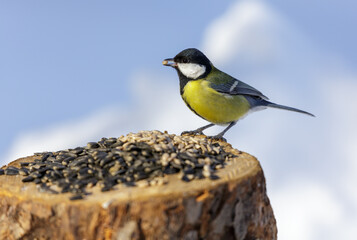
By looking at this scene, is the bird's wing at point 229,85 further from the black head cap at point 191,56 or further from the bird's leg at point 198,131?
the bird's leg at point 198,131

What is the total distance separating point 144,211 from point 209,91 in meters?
2.12

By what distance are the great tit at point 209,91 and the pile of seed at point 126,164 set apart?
954mm

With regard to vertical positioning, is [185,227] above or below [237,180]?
below

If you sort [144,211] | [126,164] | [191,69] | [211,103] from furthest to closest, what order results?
[191,69] → [211,103] → [126,164] → [144,211]

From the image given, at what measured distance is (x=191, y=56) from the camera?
4.41m

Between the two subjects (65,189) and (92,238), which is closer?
(92,238)

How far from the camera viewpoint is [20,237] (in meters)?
2.81

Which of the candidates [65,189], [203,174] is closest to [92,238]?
[65,189]

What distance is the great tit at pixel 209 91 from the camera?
440 centimetres

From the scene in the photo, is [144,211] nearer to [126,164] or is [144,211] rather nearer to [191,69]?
[126,164]

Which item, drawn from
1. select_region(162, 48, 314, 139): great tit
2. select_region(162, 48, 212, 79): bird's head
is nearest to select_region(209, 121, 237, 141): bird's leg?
select_region(162, 48, 314, 139): great tit

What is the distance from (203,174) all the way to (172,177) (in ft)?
0.68

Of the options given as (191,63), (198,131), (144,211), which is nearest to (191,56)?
(191,63)

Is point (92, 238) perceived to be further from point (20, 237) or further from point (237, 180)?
point (237, 180)
